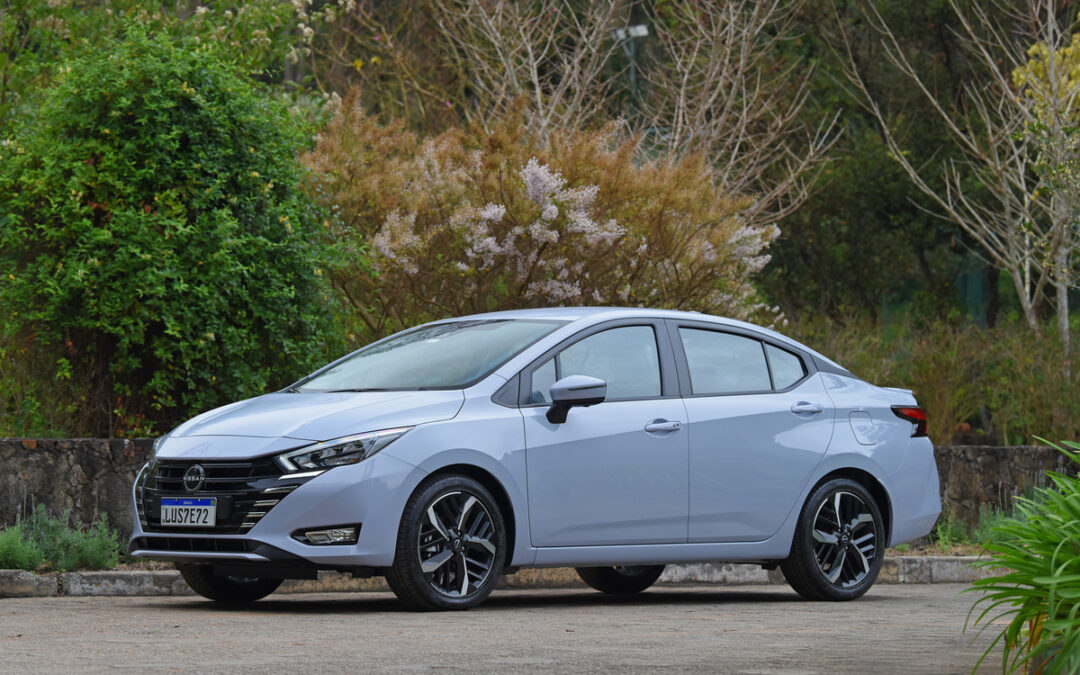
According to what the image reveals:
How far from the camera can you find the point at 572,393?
361 inches

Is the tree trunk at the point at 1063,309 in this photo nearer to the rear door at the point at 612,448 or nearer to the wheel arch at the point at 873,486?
the wheel arch at the point at 873,486

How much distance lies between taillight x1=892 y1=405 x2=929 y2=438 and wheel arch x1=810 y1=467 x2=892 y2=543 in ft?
1.64

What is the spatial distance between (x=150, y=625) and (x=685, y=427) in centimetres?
330

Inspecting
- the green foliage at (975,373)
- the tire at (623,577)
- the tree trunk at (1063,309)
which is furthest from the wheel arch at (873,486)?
the tree trunk at (1063,309)

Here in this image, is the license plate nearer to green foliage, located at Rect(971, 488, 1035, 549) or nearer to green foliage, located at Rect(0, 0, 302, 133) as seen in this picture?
green foliage, located at Rect(0, 0, 302, 133)

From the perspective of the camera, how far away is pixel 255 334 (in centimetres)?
1198

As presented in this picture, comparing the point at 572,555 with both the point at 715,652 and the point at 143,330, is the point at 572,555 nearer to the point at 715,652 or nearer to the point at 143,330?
the point at 715,652

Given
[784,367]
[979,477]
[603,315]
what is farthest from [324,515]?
[979,477]

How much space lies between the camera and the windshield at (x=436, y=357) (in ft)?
31.0

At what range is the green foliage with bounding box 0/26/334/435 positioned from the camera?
11.5 meters

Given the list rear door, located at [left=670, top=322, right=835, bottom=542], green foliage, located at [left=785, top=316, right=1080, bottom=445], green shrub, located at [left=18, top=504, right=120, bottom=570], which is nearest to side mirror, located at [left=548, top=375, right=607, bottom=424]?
rear door, located at [left=670, top=322, right=835, bottom=542]

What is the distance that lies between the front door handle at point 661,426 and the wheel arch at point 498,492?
105 centimetres

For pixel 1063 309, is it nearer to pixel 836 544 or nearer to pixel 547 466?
pixel 836 544

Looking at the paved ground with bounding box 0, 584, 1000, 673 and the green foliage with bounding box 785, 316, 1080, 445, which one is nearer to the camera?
the paved ground with bounding box 0, 584, 1000, 673
